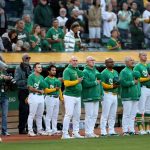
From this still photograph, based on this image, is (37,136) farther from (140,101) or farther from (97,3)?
(97,3)

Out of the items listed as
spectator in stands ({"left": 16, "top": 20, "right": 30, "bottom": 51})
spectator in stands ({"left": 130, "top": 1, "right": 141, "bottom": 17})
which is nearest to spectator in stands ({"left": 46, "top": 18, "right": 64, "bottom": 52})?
spectator in stands ({"left": 16, "top": 20, "right": 30, "bottom": 51})

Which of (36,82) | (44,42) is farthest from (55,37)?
(36,82)

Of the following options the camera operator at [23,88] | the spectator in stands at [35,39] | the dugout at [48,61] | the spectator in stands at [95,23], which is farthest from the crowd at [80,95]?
the spectator in stands at [95,23]

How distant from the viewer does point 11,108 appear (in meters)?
24.0

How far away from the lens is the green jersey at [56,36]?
81.9ft

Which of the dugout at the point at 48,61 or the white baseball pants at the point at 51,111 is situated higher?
the dugout at the point at 48,61

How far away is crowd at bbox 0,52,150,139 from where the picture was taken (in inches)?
847

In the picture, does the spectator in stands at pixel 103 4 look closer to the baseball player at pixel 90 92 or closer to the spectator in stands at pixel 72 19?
the spectator in stands at pixel 72 19

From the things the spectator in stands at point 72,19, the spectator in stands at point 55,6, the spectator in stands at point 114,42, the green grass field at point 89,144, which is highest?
Result: the spectator in stands at point 55,6

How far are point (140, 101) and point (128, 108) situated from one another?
0.50 m

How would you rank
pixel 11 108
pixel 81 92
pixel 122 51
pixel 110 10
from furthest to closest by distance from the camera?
pixel 110 10 < pixel 122 51 < pixel 11 108 < pixel 81 92

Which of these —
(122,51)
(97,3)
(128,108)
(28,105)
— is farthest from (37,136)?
(97,3)

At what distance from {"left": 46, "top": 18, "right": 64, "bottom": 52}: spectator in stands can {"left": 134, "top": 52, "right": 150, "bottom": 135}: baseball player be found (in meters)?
3.19

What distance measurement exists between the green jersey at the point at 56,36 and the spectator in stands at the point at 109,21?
3571mm
